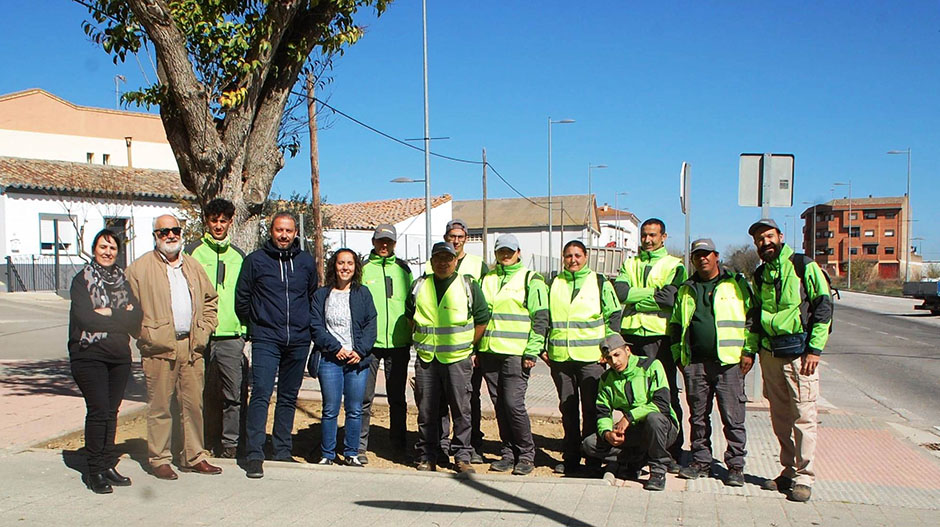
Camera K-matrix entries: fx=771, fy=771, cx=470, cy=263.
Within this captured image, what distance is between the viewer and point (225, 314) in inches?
232

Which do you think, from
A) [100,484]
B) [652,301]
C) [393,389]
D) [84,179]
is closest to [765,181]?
[652,301]

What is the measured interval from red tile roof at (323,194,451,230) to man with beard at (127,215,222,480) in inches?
1457

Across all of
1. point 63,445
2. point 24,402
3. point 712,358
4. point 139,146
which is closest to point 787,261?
point 712,358

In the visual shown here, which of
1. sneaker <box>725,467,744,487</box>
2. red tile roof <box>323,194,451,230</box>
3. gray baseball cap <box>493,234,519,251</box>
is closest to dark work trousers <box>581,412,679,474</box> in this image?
sneaker <box>725,467,744,487</box>

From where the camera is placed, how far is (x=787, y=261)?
5266 millimetres

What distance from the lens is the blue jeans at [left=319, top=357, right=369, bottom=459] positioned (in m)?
6.03

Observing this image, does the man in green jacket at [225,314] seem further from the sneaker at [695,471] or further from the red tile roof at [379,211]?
the red tile roof at [379,211]

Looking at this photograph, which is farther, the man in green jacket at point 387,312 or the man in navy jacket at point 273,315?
the man in green jacket at point 387,312

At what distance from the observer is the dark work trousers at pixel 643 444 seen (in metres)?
5.36

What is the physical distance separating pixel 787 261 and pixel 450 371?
2.58 meters

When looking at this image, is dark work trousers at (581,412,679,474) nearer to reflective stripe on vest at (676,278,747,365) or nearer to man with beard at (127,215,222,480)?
reflective stripe on vest at (676,278,747,365)

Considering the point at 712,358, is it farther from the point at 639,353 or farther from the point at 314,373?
the point at 314,373

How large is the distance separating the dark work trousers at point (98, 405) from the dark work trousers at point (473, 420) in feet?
8.23

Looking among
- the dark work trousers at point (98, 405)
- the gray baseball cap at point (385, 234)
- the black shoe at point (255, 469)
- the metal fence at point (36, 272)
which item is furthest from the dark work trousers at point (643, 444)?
the metal fence at point (36, 272)
